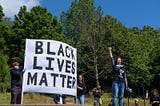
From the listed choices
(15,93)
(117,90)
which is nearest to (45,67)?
(117,90)

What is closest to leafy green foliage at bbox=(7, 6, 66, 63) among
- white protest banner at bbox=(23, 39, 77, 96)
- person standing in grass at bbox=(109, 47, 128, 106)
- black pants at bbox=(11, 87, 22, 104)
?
black pants at bbox=(11, 87, 22, 104)

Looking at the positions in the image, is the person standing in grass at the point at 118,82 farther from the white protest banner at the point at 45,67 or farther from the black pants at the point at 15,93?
the black pants at the point at 15,93

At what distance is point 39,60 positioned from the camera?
10797 mm

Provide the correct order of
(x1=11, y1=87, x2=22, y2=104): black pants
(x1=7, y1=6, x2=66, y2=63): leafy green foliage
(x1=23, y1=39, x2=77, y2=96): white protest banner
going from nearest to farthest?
(x1=23, y1=39, x2=77, y2=96): white protest banner
(x1=11, y1=87, x2=22, y2=104): black pants
(x1=7, y1=6, x2=66, y2=63): leafy green foliage

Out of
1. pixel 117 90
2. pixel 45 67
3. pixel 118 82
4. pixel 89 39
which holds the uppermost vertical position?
pixel 89 39

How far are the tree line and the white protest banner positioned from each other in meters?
34.3

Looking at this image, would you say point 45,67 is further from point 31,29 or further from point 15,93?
point 31,29

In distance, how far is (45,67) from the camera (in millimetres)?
10836

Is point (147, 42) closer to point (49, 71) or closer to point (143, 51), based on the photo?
point (143, 51)

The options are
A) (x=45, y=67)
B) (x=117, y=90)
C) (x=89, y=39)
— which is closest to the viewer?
(x=45, y=67)

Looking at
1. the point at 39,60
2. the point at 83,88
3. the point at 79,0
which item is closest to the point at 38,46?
the point at 39,60

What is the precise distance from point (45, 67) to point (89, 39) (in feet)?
138

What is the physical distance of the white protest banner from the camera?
10.7 m

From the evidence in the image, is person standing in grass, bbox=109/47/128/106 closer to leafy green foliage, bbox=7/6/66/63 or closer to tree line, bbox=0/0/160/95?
tree line, bbox=0/0/160/95
